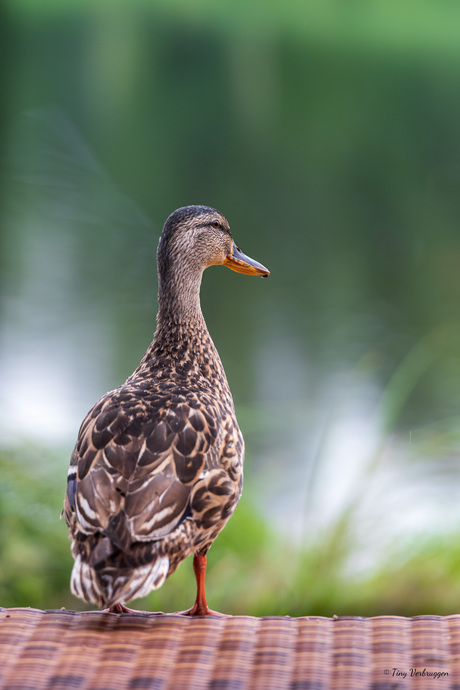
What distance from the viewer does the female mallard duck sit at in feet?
3.66

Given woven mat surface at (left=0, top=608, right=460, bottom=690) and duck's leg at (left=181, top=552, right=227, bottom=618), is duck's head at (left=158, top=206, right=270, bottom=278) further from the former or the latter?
woven mat surface at (left=0, top=608, right=460, bottom=690)

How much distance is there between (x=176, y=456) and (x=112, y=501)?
0.39ft

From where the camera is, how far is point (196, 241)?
155 centimetres

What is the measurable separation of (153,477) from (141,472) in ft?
0.06

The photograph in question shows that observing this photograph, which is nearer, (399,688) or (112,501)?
(399,688)

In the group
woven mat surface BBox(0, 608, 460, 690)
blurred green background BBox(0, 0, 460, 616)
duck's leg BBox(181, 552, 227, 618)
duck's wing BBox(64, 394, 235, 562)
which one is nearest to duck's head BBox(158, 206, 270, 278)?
duck's wing BBox(64, 394, 235, 562)

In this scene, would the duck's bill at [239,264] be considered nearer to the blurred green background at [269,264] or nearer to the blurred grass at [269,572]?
the blurred green background at [269,264]

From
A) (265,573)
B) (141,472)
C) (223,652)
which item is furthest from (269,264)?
(223,652)

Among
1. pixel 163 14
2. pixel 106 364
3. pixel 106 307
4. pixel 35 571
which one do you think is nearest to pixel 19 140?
pixel 163 14

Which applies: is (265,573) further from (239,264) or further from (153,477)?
(153,477)

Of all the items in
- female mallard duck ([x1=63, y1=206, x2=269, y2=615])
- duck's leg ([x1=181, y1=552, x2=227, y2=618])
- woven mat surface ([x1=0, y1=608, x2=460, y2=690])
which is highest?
female mallard duck ([x1=63, y1=206, x2=269, y2=615])

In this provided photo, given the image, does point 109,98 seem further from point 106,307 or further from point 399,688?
point 399,688

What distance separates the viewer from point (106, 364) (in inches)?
177

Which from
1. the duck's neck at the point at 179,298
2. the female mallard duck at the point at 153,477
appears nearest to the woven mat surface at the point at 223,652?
the female mallard duck at the point at 153,477
